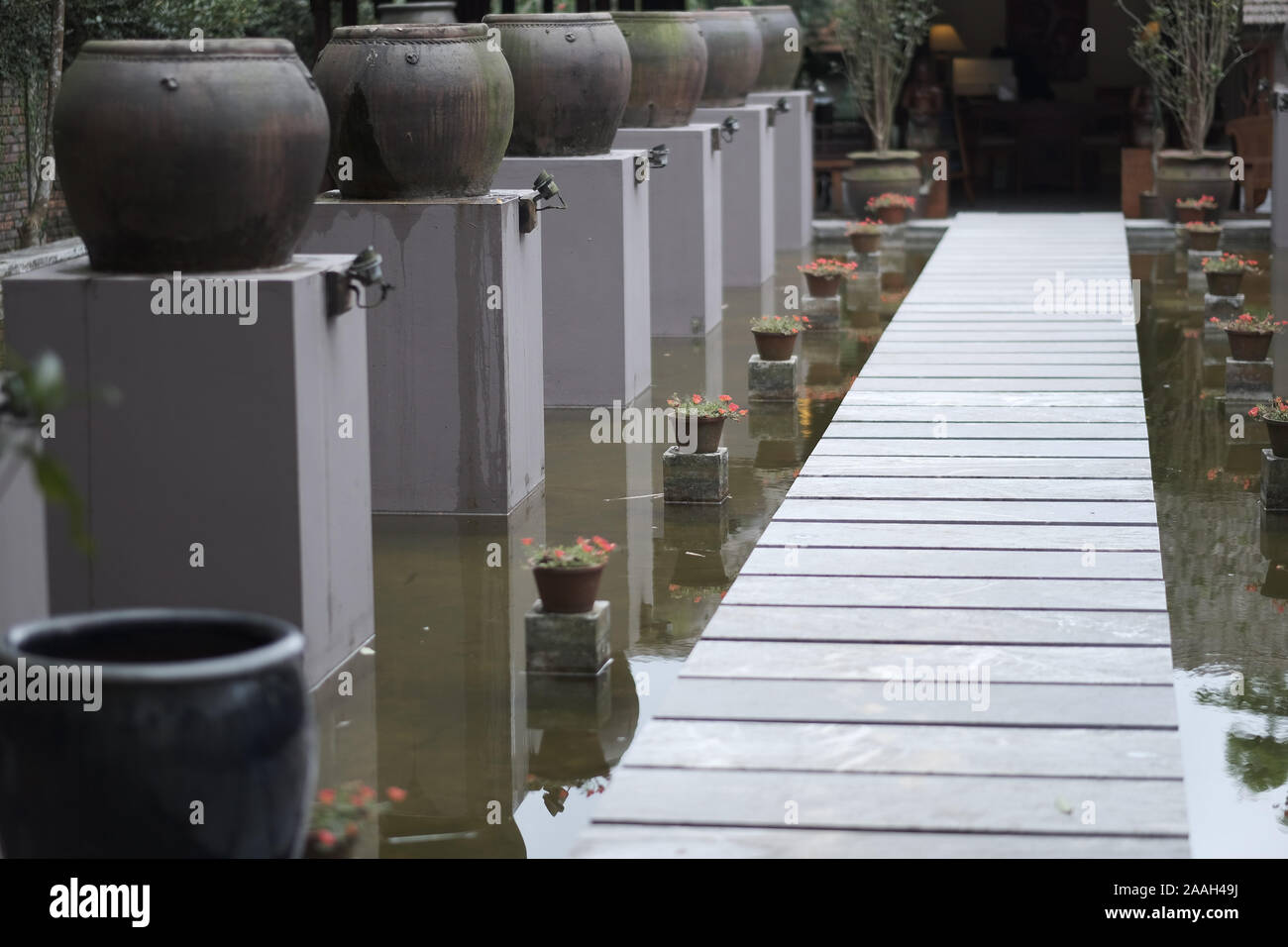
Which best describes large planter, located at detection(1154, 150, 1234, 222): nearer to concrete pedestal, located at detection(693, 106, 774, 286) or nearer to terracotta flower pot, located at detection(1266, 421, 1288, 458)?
concrete pedestal, located at detection(693, 106, 774, 286)

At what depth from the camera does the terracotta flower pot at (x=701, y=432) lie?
7.71 m

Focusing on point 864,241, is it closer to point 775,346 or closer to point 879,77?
point 879,77

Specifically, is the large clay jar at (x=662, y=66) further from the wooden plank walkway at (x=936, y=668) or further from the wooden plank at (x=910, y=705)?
the wooden plank at (x=910, y=705)

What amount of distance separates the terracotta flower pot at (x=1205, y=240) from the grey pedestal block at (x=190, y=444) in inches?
421

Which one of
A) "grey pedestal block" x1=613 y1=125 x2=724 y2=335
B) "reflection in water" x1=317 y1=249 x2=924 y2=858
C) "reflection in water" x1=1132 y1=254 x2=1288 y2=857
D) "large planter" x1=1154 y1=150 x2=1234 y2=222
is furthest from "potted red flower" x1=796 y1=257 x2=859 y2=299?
"large planter" x1=1154 y1=150 x2=1234 y2=222

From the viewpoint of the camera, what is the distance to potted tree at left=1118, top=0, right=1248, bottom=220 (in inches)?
648

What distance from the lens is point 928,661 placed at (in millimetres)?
5270

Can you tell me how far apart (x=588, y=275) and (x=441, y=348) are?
223 cm

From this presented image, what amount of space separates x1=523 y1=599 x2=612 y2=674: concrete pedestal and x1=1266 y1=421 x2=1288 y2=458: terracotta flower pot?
325 cm

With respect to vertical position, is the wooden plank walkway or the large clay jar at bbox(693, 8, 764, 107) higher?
the large clay jar at bbox(693, 8, 764, 107)

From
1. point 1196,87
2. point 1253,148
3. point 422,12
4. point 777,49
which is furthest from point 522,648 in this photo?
point 1253,148
